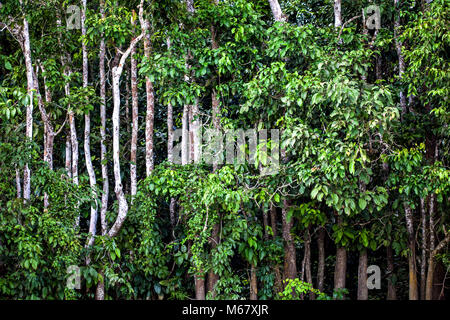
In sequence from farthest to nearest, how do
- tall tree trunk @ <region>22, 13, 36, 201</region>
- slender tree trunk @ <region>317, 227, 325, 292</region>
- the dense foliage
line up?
1. slender tree trunk @ <region>317, 227, 325, 292</region>
2. tall tree trunk @ <region>22, 13, 36, 201</region>
3. the dense foliage

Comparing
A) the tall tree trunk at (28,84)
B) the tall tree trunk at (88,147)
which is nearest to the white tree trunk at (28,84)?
the tall tree trunk at (28,84)

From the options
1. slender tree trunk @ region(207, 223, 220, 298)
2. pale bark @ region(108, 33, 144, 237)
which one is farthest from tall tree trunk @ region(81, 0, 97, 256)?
slender tree trunk @ region(207, 223, 220, 298)

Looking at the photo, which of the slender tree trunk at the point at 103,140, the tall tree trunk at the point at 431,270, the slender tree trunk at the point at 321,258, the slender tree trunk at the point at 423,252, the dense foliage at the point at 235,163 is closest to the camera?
the dense foliage at the point at 235,163

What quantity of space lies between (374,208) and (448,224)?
0.88 metres

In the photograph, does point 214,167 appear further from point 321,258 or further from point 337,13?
point 337,13

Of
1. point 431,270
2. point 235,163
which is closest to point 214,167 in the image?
point 235,163

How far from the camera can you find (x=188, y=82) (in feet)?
20.7

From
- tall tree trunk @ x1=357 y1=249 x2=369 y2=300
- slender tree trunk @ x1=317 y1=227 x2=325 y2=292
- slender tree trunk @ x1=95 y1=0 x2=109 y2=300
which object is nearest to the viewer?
slender tree trunk @ x1=95 y1=0 x2=109 y2=300

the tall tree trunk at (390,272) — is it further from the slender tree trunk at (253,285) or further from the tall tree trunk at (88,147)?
the tall tree trunk at (88,147)

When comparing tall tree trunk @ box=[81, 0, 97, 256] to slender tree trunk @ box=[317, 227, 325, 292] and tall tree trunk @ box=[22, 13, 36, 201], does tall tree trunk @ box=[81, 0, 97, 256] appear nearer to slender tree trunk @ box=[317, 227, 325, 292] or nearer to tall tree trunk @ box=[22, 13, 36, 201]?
tall tree trunk @ box=[22, 13, 36, 201]

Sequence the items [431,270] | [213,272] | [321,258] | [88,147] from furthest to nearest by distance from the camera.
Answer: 1. [321,258]
2. [88,147]
3. [213,272]
4. [431,270]

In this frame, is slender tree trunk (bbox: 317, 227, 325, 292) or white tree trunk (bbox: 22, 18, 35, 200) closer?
white tree trunk (bbox: 22, 18, 35, 200)
